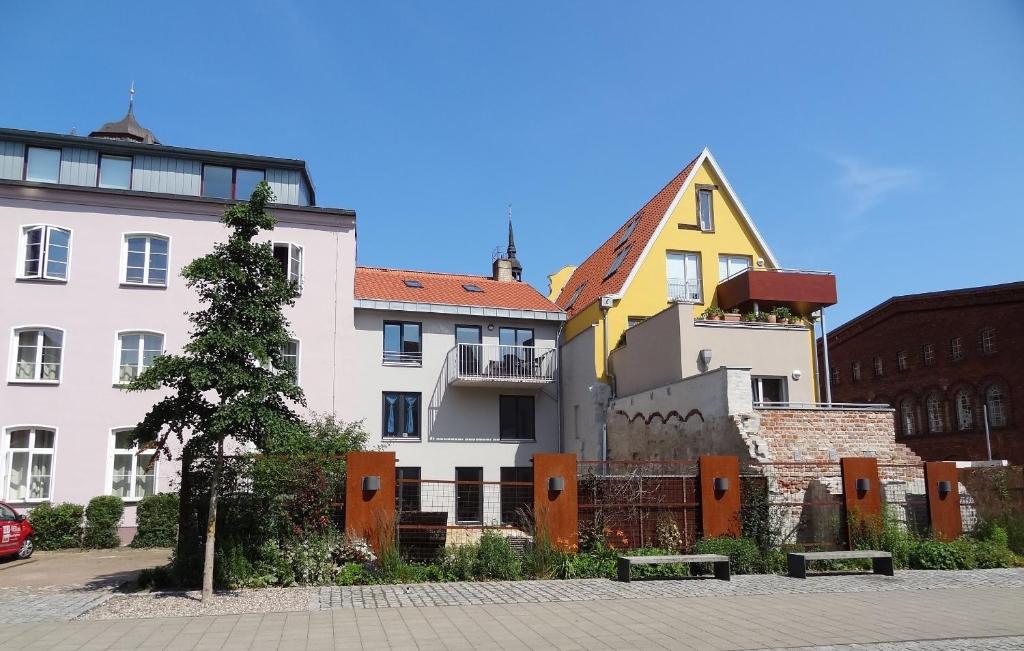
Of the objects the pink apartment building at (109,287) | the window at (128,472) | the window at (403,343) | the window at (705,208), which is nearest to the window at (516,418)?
the window at (403,343)

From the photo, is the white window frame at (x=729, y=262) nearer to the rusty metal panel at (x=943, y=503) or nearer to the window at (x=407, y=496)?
the rusty metal panel at (x=943, y=503)

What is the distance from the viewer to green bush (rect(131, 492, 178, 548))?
19.3 m

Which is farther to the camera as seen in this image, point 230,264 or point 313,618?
point 230,264

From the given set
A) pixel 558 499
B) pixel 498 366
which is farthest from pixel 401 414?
pixel 558 499

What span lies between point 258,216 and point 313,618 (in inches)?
231

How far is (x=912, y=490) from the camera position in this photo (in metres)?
16.0

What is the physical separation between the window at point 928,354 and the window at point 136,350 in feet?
117

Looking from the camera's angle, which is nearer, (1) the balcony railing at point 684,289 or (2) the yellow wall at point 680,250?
(2) the yellow wall at point 680,250

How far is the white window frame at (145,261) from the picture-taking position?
70.5 ft

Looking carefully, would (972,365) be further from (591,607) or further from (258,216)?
(258,216)

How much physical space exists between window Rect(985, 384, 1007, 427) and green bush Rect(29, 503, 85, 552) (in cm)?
3613

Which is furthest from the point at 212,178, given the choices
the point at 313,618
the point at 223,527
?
the point at 313,618

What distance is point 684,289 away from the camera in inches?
1001

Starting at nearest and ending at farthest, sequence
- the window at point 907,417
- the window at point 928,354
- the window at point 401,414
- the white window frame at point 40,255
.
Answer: the white window frame at point 40,255 < the window at point 401,414 < the window at point 928,354 < the window at point 907,417
